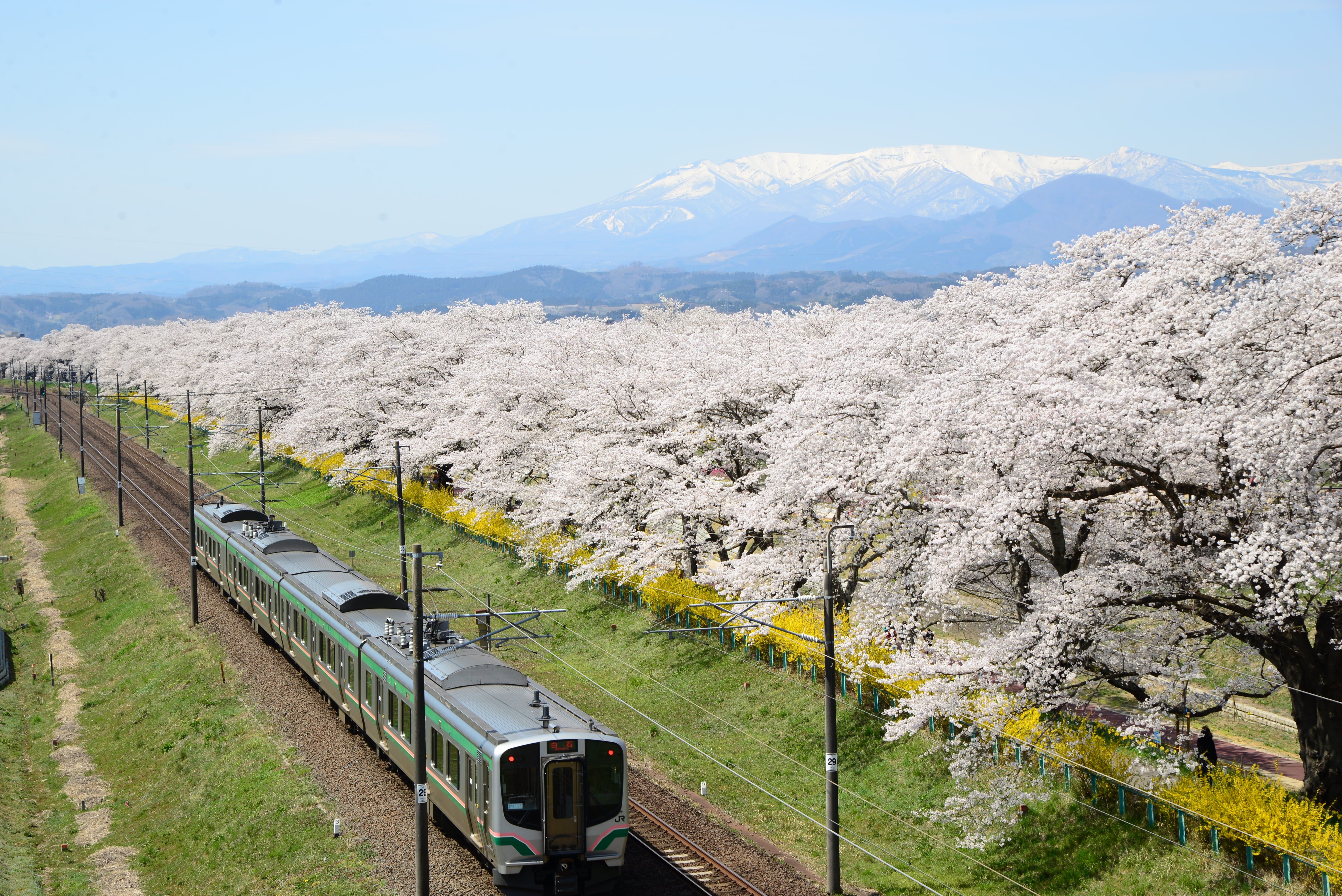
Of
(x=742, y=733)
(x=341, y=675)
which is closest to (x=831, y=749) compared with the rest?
(x=742, y=733)

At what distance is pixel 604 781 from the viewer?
50.1ft

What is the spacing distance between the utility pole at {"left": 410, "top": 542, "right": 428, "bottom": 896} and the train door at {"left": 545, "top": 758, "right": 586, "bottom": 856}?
73.2 inches

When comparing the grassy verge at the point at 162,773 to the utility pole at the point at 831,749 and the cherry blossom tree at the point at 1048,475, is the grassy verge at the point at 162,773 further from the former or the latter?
the cherry blossom tree at the point at 1048,475

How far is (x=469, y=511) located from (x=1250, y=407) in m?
34.2

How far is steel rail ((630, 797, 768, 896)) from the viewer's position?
53.3 feet

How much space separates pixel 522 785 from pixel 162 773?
13.4m

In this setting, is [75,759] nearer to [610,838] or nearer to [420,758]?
[420,758]

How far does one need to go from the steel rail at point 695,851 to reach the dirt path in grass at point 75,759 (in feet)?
30.1

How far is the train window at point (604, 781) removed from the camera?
1514 centimetres

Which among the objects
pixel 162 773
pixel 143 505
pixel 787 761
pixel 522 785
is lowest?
pixel 162 773

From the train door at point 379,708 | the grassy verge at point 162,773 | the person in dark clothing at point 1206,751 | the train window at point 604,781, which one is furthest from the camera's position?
the train door at point 379,708

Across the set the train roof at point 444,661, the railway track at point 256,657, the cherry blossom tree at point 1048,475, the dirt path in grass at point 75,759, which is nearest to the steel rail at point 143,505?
the railway track at point 256,657

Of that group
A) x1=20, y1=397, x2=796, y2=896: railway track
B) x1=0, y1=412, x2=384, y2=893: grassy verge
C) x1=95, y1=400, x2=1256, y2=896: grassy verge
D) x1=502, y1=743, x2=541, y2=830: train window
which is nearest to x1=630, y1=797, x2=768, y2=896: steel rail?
x1=20, y1=397, x2=796, y2=896: railway track

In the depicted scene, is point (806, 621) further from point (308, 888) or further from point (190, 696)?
point (190, 696)
